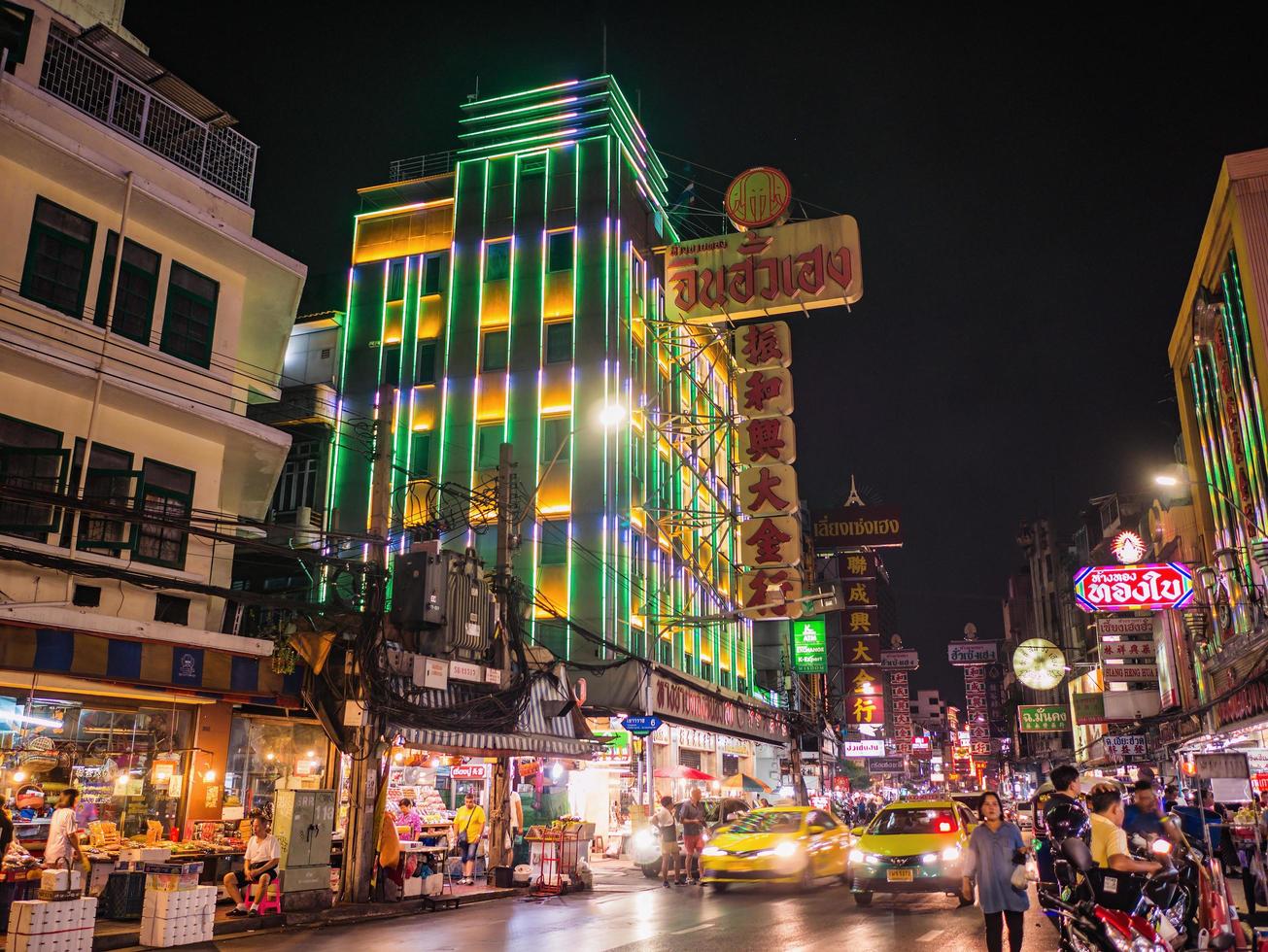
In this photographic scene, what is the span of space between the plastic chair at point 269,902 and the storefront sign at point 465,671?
17.2ft

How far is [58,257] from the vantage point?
1719cm

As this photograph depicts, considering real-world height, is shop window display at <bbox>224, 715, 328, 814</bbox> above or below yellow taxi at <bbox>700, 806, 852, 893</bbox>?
above

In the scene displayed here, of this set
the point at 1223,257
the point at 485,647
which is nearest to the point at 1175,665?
the point at 1223,257

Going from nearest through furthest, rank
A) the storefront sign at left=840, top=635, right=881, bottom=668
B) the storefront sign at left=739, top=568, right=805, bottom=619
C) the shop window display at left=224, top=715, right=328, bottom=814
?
the shop window display at left=224, top=715, right=328, bottom=814 → the storefront sign at left=739, top=568, right=805, bottom=619 → the storefront sign at left=840, top=635, right=881, bottom=668

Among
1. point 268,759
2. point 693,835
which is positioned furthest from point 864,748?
point 268,759

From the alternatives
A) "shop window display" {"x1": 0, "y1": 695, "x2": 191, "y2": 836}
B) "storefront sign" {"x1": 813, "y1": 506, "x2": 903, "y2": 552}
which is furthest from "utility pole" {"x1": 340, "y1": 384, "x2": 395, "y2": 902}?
"storefront sign" {"x1": 813, "y1": 506, "x2": 903, "y2": 552}

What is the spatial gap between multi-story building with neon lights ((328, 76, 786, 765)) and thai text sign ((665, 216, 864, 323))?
2.89 m

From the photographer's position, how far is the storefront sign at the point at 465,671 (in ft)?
64.6

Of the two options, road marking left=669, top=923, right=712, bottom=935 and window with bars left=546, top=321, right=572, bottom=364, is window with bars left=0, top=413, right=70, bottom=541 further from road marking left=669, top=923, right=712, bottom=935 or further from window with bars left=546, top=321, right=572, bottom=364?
window with bars left=546, top=321, right=572, bottom=364


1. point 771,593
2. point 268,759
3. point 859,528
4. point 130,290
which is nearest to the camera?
point 130,290

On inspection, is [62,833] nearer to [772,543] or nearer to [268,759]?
[268,759]

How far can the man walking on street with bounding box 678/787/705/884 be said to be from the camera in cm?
2244

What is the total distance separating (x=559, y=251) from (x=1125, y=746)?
120 feet

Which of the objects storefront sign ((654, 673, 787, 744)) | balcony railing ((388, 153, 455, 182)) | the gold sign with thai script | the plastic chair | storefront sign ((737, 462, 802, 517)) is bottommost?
the plastic chair
